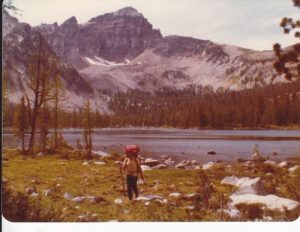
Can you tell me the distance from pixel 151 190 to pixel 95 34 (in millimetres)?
3082

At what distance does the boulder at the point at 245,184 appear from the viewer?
7.11 meters

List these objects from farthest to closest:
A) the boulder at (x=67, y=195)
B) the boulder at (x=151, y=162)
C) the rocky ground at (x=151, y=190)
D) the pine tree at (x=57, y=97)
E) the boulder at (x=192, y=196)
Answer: the pine tree at (x=57, y=97), the boulder at (x=151, y=162), the boulder at (x=67, y=195), the boulder at (x=192, y=196), the rocky ground at (x=151, y=190)

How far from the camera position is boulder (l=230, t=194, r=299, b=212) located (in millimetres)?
6891

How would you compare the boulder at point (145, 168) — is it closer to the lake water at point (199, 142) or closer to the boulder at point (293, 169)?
the lake water at point (199, 142)

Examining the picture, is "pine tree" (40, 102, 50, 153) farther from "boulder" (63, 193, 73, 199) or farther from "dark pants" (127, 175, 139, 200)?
"dark pants" (127, 175, 139, 200)

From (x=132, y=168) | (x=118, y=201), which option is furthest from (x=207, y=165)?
(x=118, y=201)

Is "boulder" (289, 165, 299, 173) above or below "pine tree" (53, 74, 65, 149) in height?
below

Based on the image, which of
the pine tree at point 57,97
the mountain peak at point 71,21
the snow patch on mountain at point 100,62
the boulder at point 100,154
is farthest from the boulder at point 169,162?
the mountain peak at point 71,21

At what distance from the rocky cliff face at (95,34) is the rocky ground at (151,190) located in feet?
6.01

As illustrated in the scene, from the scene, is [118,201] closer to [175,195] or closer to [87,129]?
[175,195]

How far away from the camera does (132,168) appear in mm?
7312

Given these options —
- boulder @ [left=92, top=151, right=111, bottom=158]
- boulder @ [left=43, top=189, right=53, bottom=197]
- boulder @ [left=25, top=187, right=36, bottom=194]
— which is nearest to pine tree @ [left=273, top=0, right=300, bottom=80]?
boulder @ [left=92, top=151, right=111, bottom=158]

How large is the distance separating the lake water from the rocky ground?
5.4 inches
